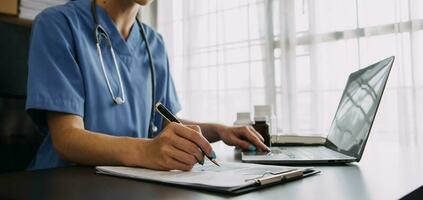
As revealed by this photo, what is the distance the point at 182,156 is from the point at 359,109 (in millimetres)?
439

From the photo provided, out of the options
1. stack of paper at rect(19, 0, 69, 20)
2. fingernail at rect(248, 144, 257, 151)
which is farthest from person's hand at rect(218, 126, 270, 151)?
stack of paper at rect(19, 0, 69, 20)

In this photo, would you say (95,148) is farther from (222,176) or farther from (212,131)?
(212,131)

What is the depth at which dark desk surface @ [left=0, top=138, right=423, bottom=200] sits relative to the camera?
1.28ft

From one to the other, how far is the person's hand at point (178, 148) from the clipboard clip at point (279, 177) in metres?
0.12

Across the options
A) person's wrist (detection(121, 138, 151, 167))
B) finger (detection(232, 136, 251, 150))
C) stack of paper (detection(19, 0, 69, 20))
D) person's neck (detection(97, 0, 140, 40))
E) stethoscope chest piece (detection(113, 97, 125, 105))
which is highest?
stack of paper (detection(19, 0, 69, 20))

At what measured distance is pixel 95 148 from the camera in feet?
1.98

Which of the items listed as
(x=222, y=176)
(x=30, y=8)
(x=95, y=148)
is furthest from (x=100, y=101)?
(x=30, y=8)

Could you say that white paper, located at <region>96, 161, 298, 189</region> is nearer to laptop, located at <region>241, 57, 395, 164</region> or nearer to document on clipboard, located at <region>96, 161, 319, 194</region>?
document on clipboard, located at <region>96, 161, 319, 194</region>

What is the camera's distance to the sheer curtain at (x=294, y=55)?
59.0 inches

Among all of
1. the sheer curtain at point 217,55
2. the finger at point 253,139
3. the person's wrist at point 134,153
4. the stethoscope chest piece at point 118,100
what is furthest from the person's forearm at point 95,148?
the sheer curtain at point 217,55

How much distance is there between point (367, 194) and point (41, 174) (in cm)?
47

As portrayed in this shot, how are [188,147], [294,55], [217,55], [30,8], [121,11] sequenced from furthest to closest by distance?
[217,55] < [294,55] < [30,8] < [121,11] < [188,147]

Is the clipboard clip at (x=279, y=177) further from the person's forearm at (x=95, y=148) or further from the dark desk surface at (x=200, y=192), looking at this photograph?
the person's forearm at (x=95, y=148)

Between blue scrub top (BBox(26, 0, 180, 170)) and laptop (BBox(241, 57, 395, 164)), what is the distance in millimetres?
326
